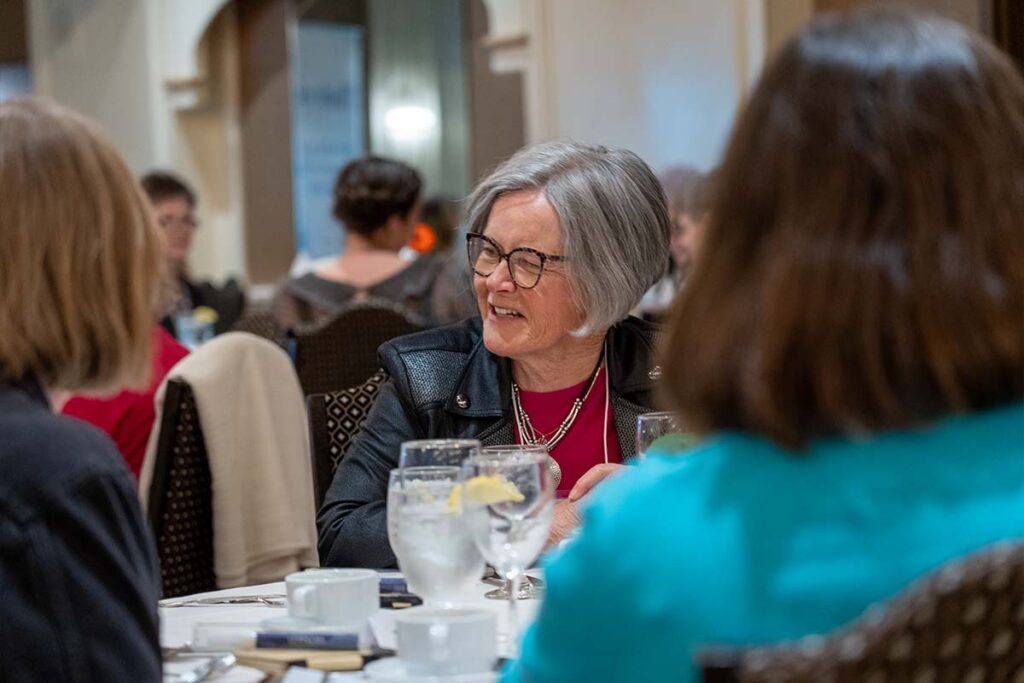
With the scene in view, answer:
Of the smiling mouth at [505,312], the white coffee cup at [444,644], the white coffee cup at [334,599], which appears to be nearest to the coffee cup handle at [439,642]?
the white coffee cup at [444,644]

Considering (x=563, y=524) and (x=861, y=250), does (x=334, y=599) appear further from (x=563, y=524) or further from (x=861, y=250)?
(x=861, y=250)

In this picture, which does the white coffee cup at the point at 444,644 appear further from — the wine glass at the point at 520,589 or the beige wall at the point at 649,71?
the beige wall at the point at 649,71

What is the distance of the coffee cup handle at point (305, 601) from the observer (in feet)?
5.36

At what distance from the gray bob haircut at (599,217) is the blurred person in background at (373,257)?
9.16ft

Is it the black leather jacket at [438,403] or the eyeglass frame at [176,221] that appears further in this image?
the eyeglass frame at [176,221]

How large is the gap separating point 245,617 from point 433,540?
0.34m

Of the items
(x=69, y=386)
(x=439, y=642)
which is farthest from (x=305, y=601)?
(x=69, y=386)

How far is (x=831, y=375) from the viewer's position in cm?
97

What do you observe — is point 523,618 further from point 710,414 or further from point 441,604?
point 710,414

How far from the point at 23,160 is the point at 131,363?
215 mm

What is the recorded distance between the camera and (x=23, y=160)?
54.4 inches

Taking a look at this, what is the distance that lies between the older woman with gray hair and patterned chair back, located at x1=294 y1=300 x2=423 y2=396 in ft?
5.51

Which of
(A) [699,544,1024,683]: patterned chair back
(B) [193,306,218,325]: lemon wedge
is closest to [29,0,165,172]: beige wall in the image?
(B) [193,306,218,325]: lemon wedge

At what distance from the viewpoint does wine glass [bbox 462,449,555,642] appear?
1578 mm
